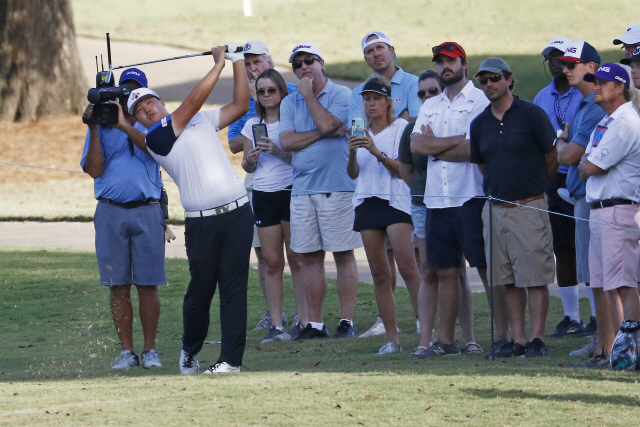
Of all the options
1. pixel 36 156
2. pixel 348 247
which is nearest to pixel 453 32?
pixel 36 156

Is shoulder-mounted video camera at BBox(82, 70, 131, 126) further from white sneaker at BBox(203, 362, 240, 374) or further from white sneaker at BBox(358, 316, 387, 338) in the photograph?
white sneaker at BBox(358, 316, 387, 338)

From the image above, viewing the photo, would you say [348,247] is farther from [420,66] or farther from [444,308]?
[420,66]

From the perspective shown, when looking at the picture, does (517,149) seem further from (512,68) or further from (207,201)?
(512,68)

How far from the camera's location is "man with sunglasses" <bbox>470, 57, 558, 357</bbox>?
697 cm

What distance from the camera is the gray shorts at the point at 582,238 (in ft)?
24.0

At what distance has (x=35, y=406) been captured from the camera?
570cm

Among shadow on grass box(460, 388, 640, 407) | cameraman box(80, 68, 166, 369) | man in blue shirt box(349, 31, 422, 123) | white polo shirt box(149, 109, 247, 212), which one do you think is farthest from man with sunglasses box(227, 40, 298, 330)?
shadow on grass box(460, 388, 640, 407)

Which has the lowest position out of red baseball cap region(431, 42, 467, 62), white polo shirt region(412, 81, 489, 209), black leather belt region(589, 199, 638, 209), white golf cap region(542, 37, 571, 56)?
black leather belt region(589, 199, 638, 209)

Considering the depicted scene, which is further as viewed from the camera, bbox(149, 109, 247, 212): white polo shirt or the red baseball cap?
the red baseball cap

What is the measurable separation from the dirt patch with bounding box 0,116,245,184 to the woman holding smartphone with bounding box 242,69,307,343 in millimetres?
13355

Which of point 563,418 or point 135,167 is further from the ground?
point 135,167

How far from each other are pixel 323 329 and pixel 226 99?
21152mm

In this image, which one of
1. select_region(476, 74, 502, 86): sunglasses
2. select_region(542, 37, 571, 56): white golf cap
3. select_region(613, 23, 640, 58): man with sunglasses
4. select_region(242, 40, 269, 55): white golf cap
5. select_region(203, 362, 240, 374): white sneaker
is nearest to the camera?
select_region(203, 362, 240, 374): white sneaker

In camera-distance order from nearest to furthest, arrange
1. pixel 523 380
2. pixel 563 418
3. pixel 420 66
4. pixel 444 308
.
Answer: pixel 563 418 → pixel 523 380 → pixel 444 308 → pixel 420 66
